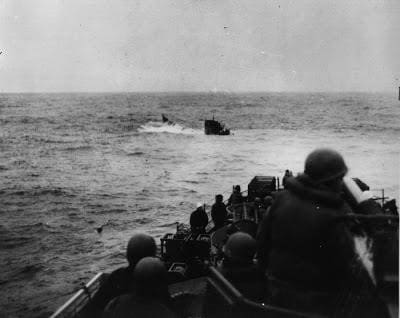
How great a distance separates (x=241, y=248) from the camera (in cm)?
474

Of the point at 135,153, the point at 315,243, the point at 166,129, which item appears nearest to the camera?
the point at 315,243

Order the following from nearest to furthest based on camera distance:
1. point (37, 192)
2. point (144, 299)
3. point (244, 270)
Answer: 1. point (144, 299)
2. point (244, 270)
3. point (37, 192)

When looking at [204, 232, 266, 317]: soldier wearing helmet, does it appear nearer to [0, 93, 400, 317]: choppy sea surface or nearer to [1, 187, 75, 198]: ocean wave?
[0, 93, 400, 317]: choppy sea surface

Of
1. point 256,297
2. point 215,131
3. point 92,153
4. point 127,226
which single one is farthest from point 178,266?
point 215,131

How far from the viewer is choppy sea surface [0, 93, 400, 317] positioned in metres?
18.9

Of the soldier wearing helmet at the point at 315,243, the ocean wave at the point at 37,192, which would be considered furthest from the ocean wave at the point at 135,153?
the soldier wearing helmet at the point at 315,243

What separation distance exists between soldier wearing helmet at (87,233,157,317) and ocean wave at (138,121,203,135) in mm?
74363

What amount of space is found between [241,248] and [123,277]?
1337mm

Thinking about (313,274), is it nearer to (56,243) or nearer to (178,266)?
(178,266)

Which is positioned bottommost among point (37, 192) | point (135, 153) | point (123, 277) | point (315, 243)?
point (37, 192)

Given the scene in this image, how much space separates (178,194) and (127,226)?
27.9 feet

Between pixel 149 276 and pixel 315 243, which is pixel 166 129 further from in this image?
pixel 315 243

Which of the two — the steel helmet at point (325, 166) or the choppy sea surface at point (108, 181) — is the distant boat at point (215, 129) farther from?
the steel helmet at point (325, 166)

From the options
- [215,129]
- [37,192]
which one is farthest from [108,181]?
[215,129]
